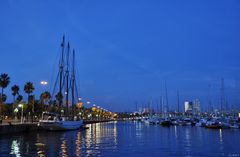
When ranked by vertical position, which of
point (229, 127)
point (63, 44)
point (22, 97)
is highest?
point (63, 44)

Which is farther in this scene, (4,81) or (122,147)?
(4,81)

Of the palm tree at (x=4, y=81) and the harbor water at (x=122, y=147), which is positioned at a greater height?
the palm tree at (x=4, y=81)

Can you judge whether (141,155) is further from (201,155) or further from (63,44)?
(63,44)

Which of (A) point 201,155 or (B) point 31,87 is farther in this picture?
(B) point 31,87

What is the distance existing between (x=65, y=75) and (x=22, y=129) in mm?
27370

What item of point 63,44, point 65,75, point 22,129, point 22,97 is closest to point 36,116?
point 22,97

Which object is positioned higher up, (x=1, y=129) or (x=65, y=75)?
(x=65, y=75)

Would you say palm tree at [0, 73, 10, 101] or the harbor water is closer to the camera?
the harbor water

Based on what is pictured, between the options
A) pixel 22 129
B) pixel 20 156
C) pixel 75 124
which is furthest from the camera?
pixel 75 124

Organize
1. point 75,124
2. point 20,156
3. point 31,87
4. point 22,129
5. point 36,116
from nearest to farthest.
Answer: point 20,156, point 22,129, point 75,124, point 31,87, point 36,116

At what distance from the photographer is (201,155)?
31.0 metres

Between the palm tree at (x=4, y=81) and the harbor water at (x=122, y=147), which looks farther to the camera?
the palm tree at (x=4, y=81)

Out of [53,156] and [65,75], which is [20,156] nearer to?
[53,156]

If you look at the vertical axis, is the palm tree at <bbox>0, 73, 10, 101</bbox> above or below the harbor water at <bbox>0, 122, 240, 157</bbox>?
above
